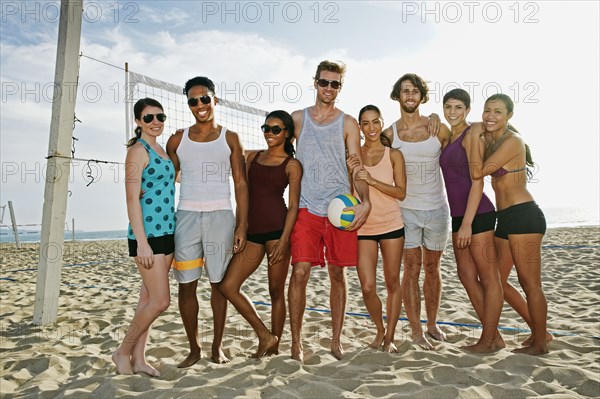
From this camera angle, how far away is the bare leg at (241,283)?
2.73 m

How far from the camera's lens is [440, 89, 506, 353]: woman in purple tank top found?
293 centimetres

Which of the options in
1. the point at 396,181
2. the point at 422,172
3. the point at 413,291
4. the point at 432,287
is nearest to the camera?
the point at 396,181

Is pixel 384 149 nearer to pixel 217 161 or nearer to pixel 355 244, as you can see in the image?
pixel 355 244

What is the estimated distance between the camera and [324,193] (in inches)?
113

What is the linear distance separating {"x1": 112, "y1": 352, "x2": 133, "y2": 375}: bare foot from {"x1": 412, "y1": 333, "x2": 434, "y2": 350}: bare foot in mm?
1896

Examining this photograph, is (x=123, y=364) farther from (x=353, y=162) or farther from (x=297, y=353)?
(x=353, y=162)

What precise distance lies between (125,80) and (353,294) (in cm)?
359

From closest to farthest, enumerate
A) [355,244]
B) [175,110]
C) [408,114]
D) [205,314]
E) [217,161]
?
1. [217,161]
2. [355,244]
3. [408,114]
4. [205,314]
5. [175,110]

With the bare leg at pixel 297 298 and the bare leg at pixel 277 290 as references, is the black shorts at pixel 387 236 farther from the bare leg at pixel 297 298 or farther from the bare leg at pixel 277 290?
the bare leg at pixel 277 290

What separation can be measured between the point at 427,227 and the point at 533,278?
75 centimetres

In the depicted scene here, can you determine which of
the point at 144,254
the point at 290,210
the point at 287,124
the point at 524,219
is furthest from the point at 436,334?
the point at 144,254

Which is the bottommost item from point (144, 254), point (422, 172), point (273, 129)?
point (144, 254)

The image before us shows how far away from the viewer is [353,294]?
5.21m

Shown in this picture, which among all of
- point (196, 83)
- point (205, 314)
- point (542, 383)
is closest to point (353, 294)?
point (205, 314)
